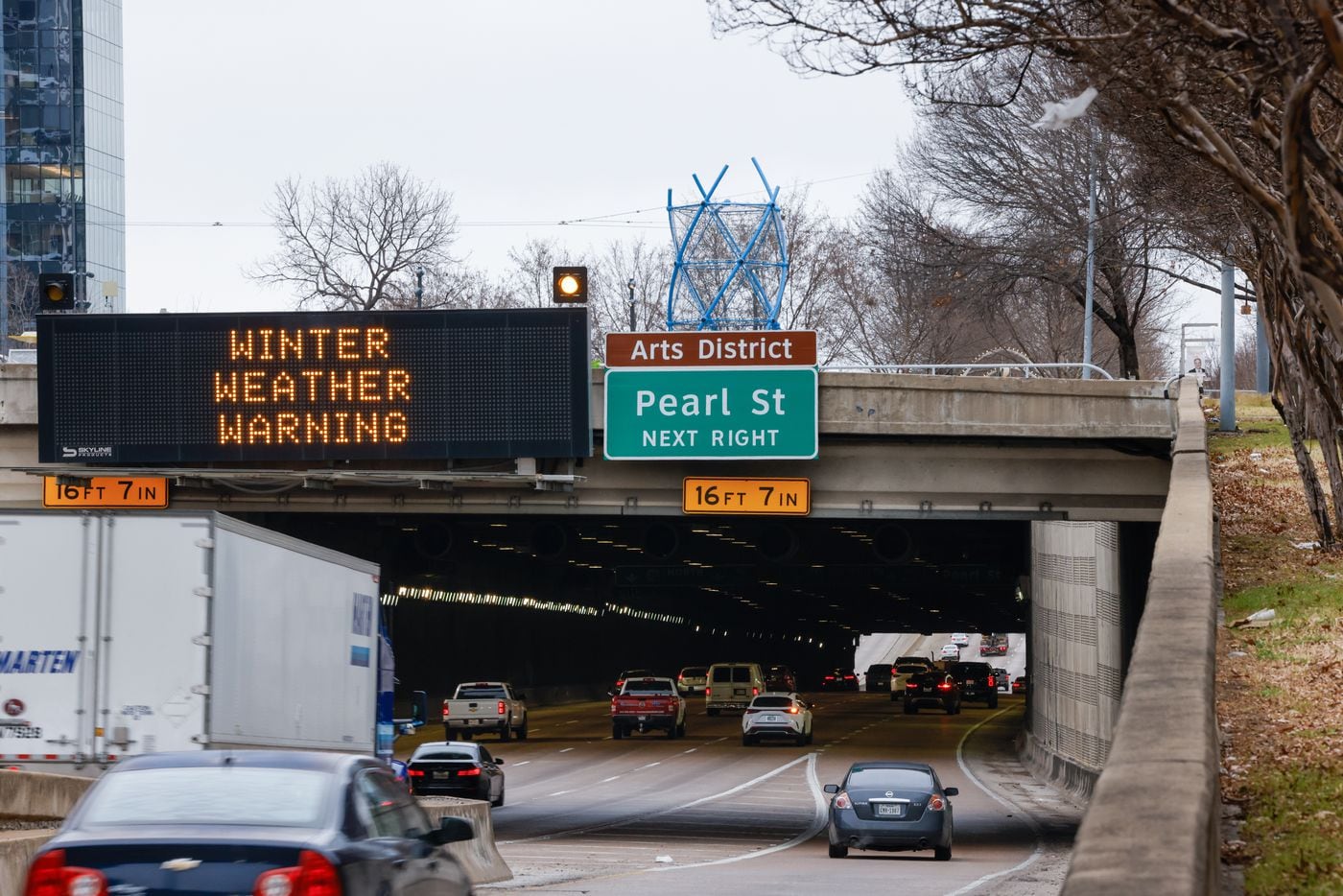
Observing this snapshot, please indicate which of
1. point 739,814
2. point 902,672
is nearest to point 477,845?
point 739,814

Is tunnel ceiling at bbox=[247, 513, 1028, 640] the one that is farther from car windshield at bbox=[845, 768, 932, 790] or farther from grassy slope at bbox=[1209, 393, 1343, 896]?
grassy slope at bbox=[1209, 393, 1343, 896]

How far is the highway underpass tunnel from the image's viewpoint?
4516 centimetres

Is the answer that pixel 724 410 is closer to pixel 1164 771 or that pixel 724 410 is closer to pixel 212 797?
pixel 212 797

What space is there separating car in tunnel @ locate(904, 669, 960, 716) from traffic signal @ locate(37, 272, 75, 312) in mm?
47841

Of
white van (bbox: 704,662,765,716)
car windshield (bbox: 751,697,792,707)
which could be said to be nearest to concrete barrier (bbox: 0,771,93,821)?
car windshield (bbox: 751,697,792,707)

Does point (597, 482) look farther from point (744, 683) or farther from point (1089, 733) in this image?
point (744, 683)

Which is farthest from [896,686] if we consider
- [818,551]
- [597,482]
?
[597,482]

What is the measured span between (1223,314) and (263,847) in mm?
38943

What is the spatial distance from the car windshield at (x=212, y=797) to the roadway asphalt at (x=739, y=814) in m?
10.4

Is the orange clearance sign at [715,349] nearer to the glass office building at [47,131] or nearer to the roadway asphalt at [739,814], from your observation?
the roadway asphalt at [739,814]

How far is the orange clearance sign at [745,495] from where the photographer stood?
91.1 feet

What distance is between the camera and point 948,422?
27.6m

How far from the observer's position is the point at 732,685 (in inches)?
2635

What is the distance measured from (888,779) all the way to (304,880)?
1877 centimetres
